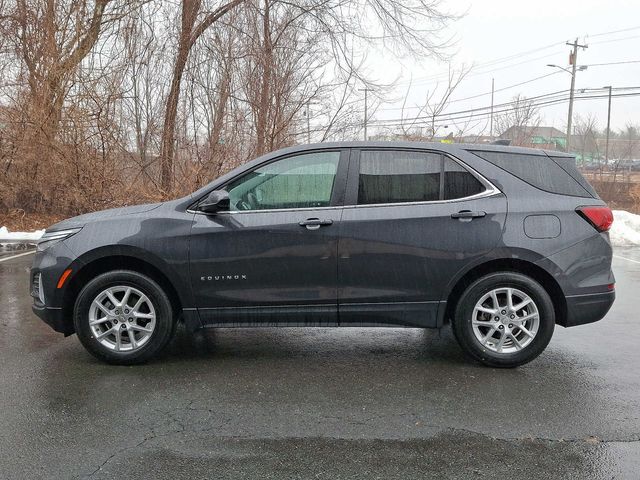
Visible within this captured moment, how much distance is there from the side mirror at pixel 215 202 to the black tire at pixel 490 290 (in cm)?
201

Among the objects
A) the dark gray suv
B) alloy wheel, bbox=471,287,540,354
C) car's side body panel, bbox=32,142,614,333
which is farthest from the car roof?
alloy wheel, bbox=471,287,540,354

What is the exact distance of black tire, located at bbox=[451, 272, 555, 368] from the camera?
4336 mm

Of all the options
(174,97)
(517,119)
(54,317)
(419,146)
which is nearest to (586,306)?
(419,146)

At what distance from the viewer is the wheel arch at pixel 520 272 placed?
4402 millimetres

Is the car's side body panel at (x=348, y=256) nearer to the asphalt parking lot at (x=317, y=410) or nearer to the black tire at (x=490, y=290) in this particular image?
the black tire at (x=490, y=290)

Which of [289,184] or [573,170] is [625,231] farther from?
[289,184]

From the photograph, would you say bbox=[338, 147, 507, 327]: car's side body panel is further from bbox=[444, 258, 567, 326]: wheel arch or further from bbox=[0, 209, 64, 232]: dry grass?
bbox=[0, 209, 64, 232]: dry grass

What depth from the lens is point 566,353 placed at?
16.0 ft

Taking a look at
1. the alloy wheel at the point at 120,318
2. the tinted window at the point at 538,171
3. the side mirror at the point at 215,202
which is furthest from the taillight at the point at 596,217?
the alloy wheel at the point at 120,318

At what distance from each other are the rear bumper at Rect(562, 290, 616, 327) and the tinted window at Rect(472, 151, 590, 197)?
32.3 inches

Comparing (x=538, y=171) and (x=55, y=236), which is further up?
(x=538, y=171)

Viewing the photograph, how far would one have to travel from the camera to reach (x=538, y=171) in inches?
179

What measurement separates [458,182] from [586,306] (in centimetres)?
139

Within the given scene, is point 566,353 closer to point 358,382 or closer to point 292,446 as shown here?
point 358,382
